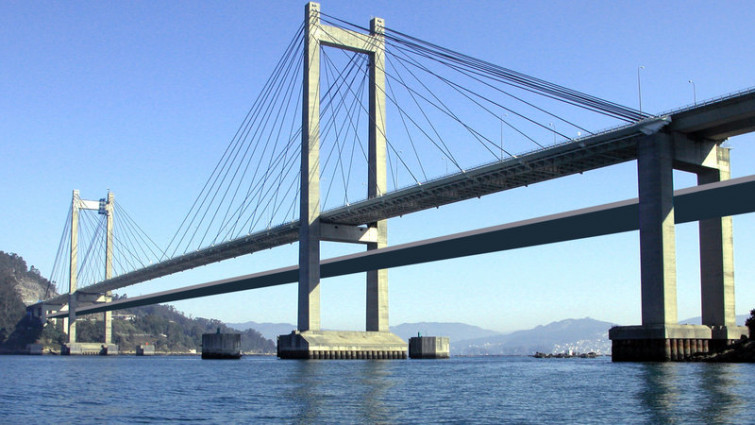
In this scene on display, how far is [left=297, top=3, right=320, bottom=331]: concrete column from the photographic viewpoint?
229ft

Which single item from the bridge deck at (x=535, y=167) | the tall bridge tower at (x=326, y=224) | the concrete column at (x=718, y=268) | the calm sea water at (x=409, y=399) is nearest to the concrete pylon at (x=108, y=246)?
the bridge deck at (x=535, y=167)

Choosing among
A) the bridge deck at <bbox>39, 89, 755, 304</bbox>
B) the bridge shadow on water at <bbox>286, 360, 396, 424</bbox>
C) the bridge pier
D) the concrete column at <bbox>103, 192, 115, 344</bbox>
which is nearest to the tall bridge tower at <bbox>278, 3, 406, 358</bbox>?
the bridge deck at <bbox>39, 89, 755, 304</bbox>

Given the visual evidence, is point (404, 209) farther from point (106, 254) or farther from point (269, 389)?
point (106, 254)

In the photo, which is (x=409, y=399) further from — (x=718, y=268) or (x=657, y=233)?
(x=718, y=268)

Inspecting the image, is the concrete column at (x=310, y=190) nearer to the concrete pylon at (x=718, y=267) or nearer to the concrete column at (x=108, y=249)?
the concrete pylon at (x=718, y=267)

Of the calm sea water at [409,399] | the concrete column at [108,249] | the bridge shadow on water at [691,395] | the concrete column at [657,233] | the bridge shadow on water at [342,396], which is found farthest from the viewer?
the concrete column at [108,249]

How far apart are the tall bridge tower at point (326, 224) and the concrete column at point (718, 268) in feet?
90.2

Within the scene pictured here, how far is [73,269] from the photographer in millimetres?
139750

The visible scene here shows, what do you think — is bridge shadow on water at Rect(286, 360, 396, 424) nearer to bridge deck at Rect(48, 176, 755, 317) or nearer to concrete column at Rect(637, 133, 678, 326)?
concrete column at Rect(637, 133, 678, 326)

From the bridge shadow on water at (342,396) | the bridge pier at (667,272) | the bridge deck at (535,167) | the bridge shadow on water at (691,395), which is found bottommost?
the bridge shadow on water at (342,396)

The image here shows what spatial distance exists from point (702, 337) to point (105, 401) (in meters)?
31.8

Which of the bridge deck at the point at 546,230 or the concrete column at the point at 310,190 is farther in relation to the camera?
the concrete column at the point at 310,190

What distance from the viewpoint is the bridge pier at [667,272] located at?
4562 centimetres

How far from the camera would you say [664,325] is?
45031 mm
